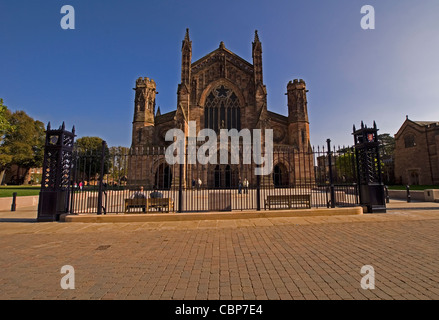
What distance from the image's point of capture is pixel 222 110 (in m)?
30.2

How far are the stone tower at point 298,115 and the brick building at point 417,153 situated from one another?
21.6 m

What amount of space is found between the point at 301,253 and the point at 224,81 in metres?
29.2

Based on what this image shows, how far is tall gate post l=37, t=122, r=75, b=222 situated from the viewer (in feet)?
27.5

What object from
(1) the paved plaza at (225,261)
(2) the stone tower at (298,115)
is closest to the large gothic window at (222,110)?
(2) the stone tower at (298,115)

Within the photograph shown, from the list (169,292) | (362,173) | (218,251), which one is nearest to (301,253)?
(218,251)

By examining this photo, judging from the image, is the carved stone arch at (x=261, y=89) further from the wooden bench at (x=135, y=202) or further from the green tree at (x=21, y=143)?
the green tree at (x=21, y=143)

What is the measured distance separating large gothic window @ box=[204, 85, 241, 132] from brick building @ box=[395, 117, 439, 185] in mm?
31322

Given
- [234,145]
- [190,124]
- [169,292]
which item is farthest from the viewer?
[190,124]

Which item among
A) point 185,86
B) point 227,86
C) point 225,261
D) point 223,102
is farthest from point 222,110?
point 225,261

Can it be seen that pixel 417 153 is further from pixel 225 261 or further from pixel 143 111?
pixel 225 261

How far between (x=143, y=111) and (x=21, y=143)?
1171 inches
